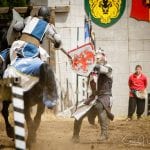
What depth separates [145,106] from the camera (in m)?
16.9

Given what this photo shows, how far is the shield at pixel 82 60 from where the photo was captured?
9.03 m

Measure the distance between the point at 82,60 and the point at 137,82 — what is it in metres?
7.16

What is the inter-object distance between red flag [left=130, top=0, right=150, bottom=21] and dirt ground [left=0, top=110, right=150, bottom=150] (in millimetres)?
3343

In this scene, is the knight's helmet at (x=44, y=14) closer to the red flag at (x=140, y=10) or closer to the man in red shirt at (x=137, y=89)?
the man in red shirt at (x=137, y=89)

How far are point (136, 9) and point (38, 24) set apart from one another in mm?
8610

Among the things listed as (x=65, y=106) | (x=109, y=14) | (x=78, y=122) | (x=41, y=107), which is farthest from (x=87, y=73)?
(x=109, y=14)

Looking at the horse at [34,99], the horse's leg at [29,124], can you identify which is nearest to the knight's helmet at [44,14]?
the horse at [34,99]

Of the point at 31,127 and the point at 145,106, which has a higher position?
the point at 31,127

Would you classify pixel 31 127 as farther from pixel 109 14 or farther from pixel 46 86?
pixel 109 14

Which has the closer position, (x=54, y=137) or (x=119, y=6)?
(x=54, y=137)

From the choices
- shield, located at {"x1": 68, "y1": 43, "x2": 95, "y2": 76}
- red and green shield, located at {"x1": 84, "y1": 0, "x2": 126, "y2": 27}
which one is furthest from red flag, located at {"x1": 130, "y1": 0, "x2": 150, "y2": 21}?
shield, located at {"x1": 68, "y1": 43, "x2": 95, "y2": 76}

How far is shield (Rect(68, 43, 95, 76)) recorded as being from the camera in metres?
9.03

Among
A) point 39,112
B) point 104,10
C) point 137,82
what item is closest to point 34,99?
point 39,112

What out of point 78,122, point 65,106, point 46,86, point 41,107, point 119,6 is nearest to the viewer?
point 46,86
